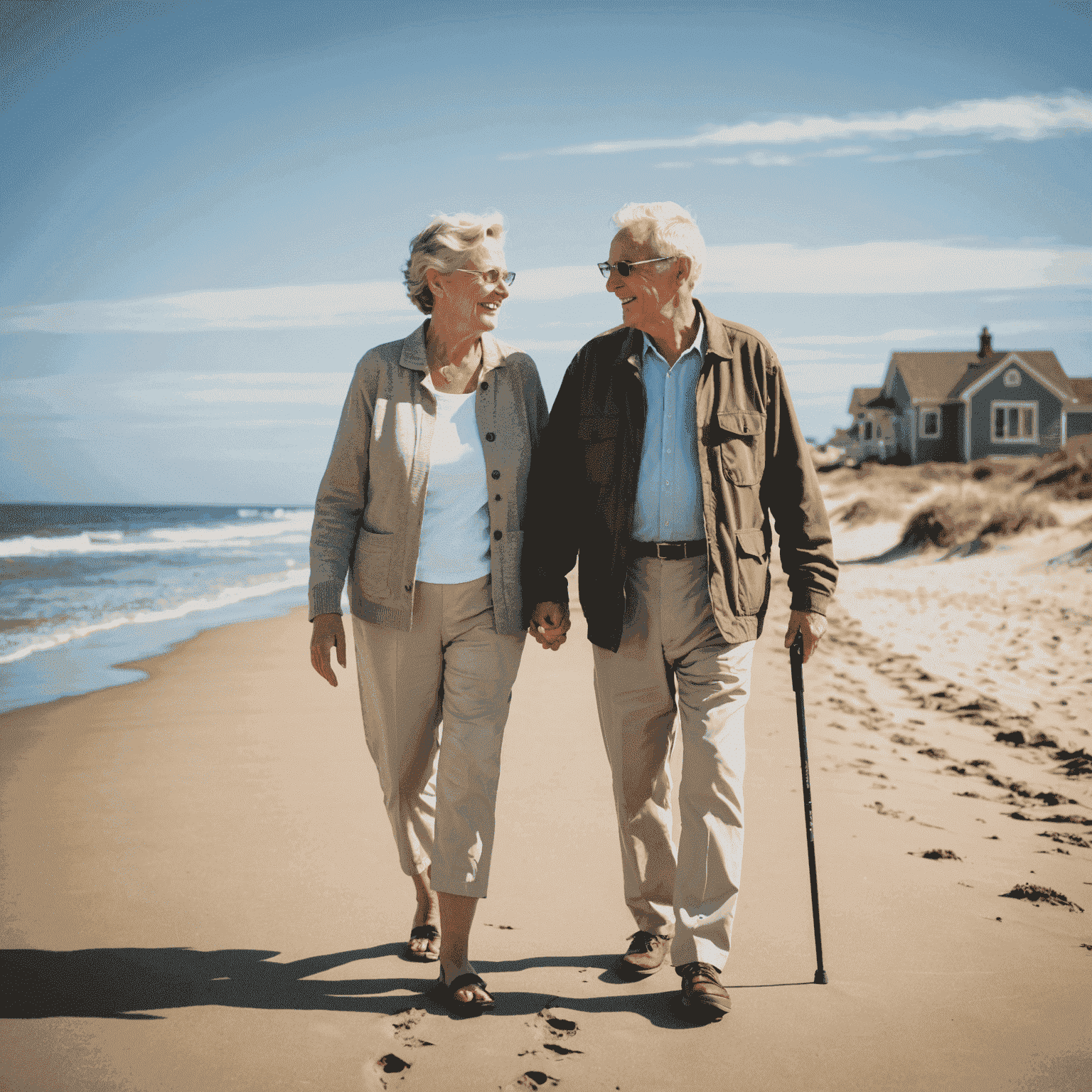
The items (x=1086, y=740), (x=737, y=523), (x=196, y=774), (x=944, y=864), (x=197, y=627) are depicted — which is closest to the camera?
(x=737, y=523)

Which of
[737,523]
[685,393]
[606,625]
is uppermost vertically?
[685,393]

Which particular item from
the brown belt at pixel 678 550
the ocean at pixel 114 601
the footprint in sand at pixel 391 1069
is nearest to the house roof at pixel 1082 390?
the ocean at pixel 114 601

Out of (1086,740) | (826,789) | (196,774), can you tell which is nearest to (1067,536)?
(1086,740)

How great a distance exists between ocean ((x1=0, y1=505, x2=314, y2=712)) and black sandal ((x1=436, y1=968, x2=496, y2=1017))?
5.03 meters

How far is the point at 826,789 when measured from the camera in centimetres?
467

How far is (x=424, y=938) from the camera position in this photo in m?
3.17

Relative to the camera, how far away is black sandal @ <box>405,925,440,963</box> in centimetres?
313

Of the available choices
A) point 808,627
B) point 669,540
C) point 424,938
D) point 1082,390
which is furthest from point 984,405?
point 424,938

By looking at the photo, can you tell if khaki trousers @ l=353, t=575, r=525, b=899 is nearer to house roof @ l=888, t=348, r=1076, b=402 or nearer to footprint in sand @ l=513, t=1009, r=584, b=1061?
footprint in sand @ l=513, t=1009, r=584, b=1061

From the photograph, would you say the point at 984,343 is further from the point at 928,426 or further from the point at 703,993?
the point at 703,993

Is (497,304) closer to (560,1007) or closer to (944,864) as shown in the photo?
(560,1007)

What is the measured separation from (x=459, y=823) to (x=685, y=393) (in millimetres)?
1437

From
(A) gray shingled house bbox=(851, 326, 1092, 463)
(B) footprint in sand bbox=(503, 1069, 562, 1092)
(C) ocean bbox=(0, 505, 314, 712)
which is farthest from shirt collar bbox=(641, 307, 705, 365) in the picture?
(A) gray shingled house bbox=(851, 326, 1092, 463)

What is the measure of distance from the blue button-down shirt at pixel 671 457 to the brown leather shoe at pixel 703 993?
3.98ft
